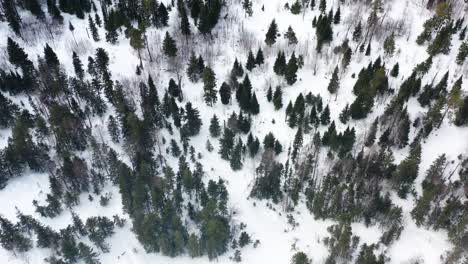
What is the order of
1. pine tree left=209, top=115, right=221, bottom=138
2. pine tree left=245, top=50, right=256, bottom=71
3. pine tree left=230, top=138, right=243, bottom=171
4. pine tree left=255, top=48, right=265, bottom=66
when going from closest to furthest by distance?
pine tree left=230, top=138, right=243, bottom=171 → pine tree left=209, top=115, right=221, bottom=138 → pine tree left=245, top=50, right=256, bottom=71 → pine tree left=255, top=48, right=265, bottom=66

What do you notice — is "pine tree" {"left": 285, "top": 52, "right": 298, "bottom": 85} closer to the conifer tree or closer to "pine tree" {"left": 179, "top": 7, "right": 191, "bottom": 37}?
the conifer tree

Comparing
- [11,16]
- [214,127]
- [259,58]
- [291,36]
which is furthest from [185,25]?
[11,16]

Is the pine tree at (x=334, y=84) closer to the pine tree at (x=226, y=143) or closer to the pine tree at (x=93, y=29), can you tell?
the pine tree at (x=226, y=143)

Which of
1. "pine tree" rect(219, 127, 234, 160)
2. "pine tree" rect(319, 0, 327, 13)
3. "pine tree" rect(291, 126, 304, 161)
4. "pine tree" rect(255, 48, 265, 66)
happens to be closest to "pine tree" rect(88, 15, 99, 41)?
"pine tree" rect(255, 48, 265, 66)

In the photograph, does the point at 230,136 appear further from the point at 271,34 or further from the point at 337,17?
the point at 337,17

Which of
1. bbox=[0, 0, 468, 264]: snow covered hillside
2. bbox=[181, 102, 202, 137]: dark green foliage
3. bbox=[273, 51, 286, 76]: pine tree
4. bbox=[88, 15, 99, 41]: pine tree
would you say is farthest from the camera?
bbox=[88, 15, 99, 41]: pine tree

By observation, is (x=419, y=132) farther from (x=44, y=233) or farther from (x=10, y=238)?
(x=10, y=238)

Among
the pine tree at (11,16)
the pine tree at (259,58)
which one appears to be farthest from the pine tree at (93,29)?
the pine tree at (259,58)
